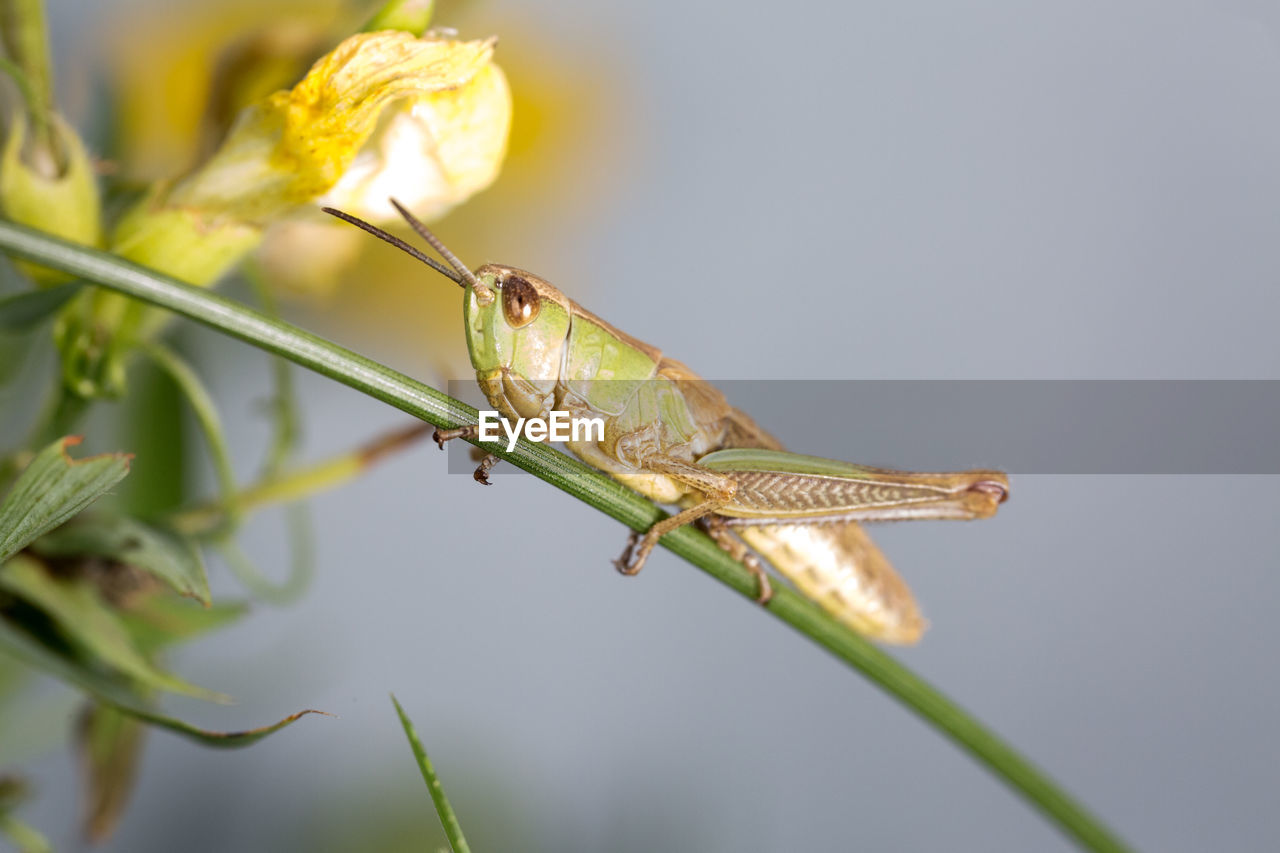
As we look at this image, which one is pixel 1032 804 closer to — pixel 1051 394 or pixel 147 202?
pixel 147 202

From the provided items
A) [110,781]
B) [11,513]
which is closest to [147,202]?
[11,513]

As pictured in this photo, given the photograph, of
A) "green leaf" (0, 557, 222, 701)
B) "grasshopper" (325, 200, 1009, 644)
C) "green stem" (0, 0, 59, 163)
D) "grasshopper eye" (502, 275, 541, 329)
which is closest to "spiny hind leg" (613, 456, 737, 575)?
"grasshopper" (325, 200, 1009, 644)

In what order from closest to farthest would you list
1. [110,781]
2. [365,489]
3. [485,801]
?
[110,781] < [485,801] < [365,489]

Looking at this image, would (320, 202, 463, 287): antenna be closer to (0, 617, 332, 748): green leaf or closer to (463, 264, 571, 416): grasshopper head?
(463, 264, 571, 416): grasshopper head

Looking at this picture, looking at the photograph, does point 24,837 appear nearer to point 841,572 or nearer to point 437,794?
point 437,794

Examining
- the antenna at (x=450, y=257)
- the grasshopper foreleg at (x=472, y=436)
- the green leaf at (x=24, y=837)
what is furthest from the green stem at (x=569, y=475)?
the green leaf at (x=24, y=837)

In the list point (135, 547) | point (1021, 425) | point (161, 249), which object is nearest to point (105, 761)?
point (135, 547)
